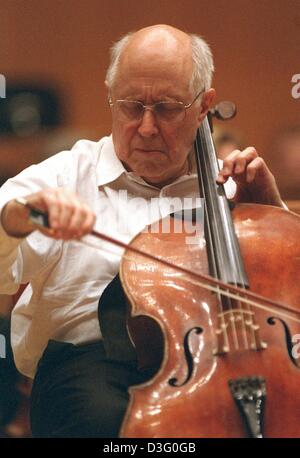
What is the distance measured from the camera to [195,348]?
97cm

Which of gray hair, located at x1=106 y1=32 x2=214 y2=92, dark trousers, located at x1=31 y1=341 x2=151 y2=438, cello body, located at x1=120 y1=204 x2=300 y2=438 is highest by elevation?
gray hair, located at x1=106 y1=32 x2=214 y2=92

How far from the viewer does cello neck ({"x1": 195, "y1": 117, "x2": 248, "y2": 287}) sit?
1.05 metres

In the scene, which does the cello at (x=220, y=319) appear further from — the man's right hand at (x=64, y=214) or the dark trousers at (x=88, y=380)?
the dark trousers at (x=88, y=380)

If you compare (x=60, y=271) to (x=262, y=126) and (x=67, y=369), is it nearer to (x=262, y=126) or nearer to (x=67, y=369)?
(x=67, y=369)

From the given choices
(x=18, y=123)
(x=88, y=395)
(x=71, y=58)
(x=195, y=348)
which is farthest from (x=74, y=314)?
(x=71, y=58)

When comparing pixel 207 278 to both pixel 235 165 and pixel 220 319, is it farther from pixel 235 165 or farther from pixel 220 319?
pixel 235 165

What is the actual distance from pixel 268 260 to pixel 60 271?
0.38m

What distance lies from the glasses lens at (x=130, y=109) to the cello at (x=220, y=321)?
0.15 metres

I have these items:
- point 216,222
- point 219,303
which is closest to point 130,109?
point 216,222

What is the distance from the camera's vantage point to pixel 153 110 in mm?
1237
